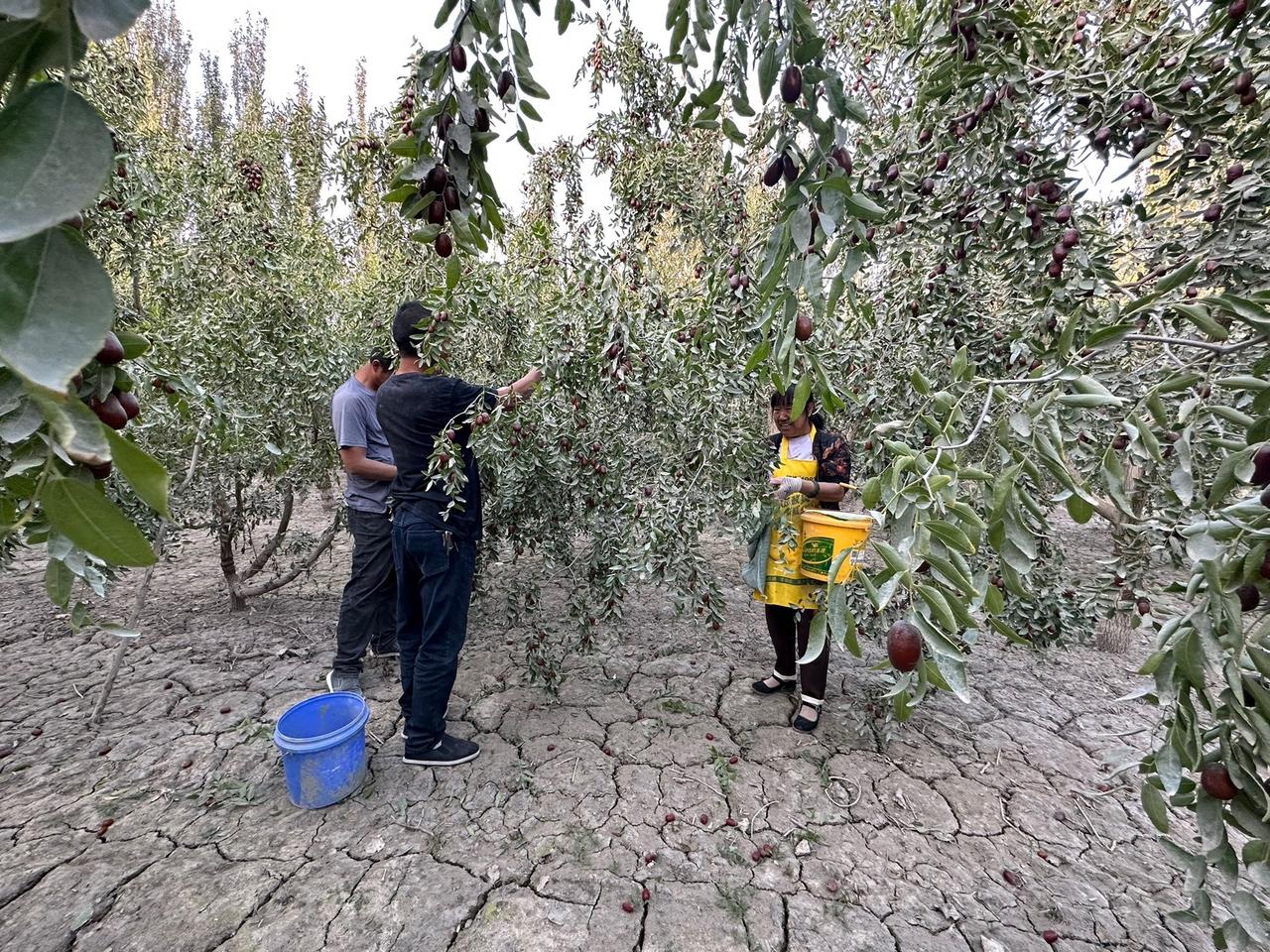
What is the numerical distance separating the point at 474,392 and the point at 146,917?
209cm

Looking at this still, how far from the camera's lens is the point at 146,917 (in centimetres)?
187

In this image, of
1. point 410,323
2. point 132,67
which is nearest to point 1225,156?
point 410,323

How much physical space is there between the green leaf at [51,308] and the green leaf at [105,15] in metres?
0.11

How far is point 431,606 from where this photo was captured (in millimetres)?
2500

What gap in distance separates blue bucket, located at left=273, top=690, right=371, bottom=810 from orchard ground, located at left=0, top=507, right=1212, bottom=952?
8cm

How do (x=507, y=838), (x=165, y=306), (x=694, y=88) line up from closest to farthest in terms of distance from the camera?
(x=694, y=88), (x=507, y=838), (x=165, y=306)

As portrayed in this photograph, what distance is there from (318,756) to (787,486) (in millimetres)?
2301

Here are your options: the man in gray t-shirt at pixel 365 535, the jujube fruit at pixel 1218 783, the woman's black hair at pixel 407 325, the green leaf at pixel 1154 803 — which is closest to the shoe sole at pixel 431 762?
the man in gray t-shirt at pixel 365 535

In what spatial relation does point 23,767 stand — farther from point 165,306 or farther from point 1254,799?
point 1254,799

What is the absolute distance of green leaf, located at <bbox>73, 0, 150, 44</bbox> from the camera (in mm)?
293

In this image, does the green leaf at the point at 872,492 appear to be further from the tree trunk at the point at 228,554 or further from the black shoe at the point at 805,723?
the tree trunk at the point at 228,554

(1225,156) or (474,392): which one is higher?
(1225,156)

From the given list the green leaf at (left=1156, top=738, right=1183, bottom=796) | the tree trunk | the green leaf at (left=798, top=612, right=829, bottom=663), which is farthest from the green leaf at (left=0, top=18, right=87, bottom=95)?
the tree trunk

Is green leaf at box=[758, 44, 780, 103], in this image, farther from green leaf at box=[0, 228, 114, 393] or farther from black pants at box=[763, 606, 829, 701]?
black pants at box=[763, 606, 829, 701]
